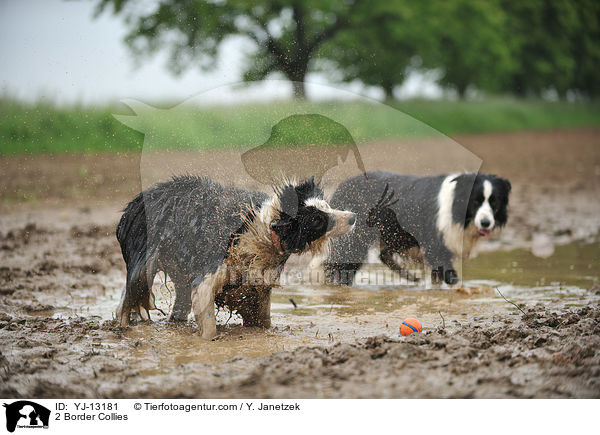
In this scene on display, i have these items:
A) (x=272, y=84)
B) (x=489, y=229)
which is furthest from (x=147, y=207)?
(x=489, y=229)

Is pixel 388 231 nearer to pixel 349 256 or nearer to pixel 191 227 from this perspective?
pixel 349 256

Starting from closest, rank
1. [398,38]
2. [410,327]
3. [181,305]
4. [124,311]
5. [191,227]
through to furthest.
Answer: [191,227]
[410,327]
[124,311]
[181,305]
[398,38]

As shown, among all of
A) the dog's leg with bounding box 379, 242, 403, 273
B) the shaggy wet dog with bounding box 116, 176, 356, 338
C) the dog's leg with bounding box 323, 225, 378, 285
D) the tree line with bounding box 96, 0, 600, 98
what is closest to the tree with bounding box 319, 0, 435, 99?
the tree line with bounding box 96, 0, 600, 98

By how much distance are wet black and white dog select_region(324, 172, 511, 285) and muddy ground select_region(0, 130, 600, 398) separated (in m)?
0.39

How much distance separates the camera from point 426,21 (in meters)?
25.6

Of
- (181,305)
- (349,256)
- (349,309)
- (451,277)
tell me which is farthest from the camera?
(451,277)

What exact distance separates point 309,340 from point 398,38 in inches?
861

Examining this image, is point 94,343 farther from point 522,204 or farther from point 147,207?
point 522,204

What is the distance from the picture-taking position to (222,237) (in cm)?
466

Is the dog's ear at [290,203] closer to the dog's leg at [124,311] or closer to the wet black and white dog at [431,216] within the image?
the dog's leg at [124,311]

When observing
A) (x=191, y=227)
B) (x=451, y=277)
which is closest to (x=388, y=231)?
(x=451, y=277)

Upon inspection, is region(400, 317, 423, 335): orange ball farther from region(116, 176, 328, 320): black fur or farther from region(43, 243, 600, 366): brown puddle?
region(116, 176, 328, 320): black fur

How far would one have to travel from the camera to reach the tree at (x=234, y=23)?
39.3 ft
